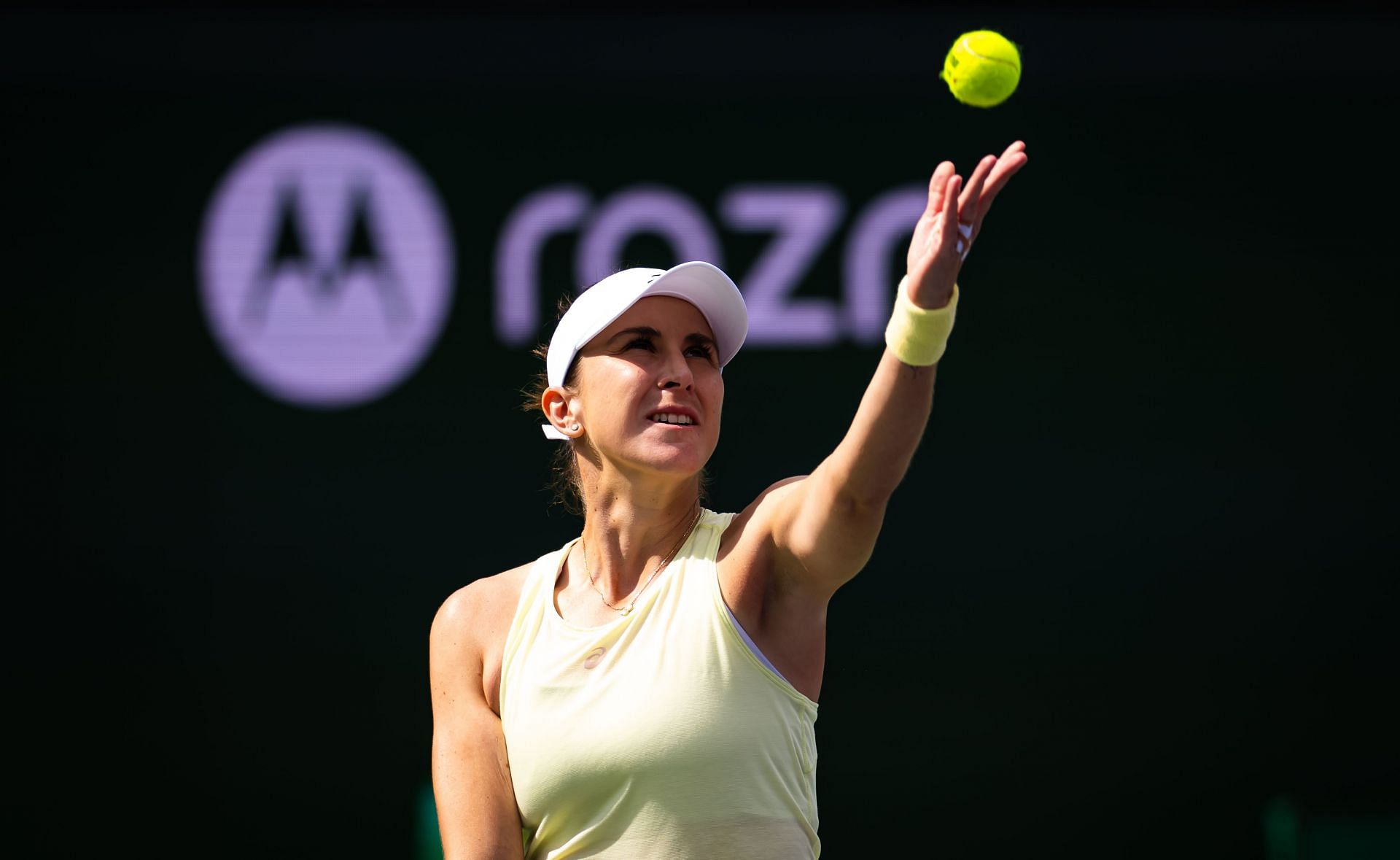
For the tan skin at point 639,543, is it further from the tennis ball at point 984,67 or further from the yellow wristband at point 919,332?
the tennis ball at point 984,67

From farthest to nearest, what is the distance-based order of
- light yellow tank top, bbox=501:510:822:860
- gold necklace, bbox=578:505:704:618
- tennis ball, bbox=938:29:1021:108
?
tennis ball, bbox=938:29:1021:108 → gold necklace, bbox=578:505:704:618 → light yellow tank top, bbox=501:510:822:860

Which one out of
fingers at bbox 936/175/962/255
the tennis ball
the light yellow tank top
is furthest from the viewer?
the tennis ball

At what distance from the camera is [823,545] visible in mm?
1969

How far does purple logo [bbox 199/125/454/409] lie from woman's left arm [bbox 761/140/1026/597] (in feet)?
9.10

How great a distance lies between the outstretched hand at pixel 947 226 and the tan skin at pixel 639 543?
217 millimetres

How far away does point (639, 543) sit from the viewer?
2.26m

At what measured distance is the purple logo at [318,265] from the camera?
14.8ft

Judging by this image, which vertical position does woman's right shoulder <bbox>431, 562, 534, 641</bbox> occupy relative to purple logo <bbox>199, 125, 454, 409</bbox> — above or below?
below

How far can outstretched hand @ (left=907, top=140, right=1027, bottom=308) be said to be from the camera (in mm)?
1826

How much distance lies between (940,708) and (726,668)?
261cm

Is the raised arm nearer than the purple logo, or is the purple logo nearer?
the raised arm

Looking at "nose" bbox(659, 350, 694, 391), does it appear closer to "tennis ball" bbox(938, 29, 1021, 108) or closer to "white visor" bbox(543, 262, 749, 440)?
"white visor" bbox(543, 262, 749, 440)

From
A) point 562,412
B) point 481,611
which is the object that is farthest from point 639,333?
point 481,611

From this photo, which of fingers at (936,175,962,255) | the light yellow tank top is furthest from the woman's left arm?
the light yellow tank top
